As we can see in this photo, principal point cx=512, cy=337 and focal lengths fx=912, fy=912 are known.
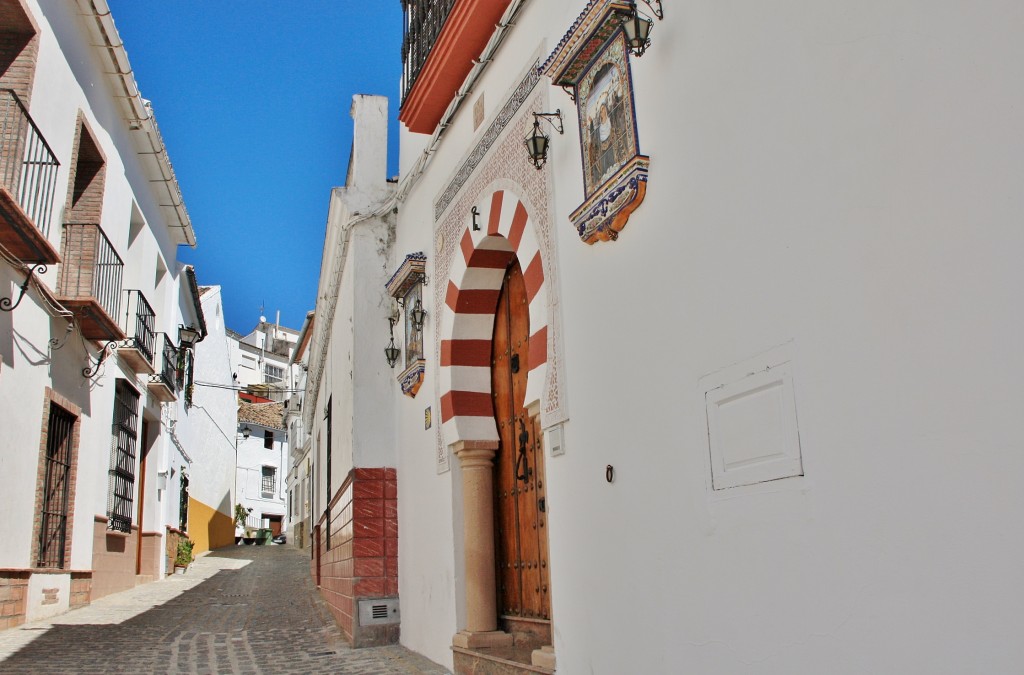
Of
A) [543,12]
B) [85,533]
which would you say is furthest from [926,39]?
[85,533]

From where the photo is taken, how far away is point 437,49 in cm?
611

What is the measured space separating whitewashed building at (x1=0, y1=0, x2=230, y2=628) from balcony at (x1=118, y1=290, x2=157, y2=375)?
0.03 m

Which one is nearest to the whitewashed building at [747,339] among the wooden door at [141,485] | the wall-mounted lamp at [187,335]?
→ the wooden door at [141,485]

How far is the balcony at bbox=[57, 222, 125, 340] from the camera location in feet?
27.8

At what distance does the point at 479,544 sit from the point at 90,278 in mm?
5426

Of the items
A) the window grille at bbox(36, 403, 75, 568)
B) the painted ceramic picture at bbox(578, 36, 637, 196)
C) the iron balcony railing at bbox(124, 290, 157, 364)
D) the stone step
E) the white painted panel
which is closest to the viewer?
the white painted panel

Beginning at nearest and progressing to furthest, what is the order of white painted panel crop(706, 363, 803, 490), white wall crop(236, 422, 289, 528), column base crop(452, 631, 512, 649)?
white painted panel crop(706, 363, 803, 490)
column base crop(452, 631, 512, 649)
white wall crop(236, 422, 289, 528)

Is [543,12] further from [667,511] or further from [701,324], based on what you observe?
[667,511]

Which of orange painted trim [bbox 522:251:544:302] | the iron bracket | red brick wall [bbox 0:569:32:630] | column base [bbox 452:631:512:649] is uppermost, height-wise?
the iron bracket

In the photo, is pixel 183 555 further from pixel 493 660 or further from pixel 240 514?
pixel 240 514

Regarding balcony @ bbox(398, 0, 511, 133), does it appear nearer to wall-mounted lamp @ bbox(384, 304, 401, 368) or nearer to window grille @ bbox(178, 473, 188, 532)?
wall-mounted lamp @ bbox(384, 304, 401, 368)

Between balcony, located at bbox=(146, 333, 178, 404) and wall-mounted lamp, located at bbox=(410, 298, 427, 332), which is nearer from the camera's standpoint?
wall-mounted lamp, located at bbox=(410, 298, 427, 332)

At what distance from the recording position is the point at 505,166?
17.4ft

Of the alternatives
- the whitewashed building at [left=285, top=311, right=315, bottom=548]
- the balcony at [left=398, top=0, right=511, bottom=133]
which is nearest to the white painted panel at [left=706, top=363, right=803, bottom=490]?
the balcony at [left=398, top=0, right=511, bottom=133]
